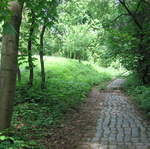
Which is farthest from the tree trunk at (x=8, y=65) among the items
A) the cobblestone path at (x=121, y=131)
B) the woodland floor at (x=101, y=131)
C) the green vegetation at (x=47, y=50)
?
the cobblestone path at (x=121, y=131)

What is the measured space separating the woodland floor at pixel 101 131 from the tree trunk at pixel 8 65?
4.47 feet

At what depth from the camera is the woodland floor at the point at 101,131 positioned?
5070mm

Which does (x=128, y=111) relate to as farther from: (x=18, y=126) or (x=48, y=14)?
(x=48, y=14)

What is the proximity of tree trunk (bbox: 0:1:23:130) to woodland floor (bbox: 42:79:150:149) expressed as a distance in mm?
1364

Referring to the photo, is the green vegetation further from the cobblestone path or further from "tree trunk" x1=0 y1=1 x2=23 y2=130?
the cobblestone path

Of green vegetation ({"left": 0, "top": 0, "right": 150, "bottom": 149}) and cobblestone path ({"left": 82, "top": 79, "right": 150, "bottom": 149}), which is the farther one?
cobblestone path ({"left": 82, "top": 79, "right": 150, "bottom": 149})

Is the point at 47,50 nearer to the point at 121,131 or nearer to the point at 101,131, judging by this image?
the point at 101,131

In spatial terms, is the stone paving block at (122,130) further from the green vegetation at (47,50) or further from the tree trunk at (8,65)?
the tree trunk at (8,65)

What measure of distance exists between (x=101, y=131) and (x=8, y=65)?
324cm

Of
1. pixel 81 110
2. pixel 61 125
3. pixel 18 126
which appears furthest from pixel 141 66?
pixel 18 126

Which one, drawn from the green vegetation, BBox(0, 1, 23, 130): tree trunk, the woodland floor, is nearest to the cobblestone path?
the woodland floor

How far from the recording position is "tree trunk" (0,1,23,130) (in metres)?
4.05

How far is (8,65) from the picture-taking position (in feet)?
13.4

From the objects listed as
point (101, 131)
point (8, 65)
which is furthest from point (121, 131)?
point (8, 65)
